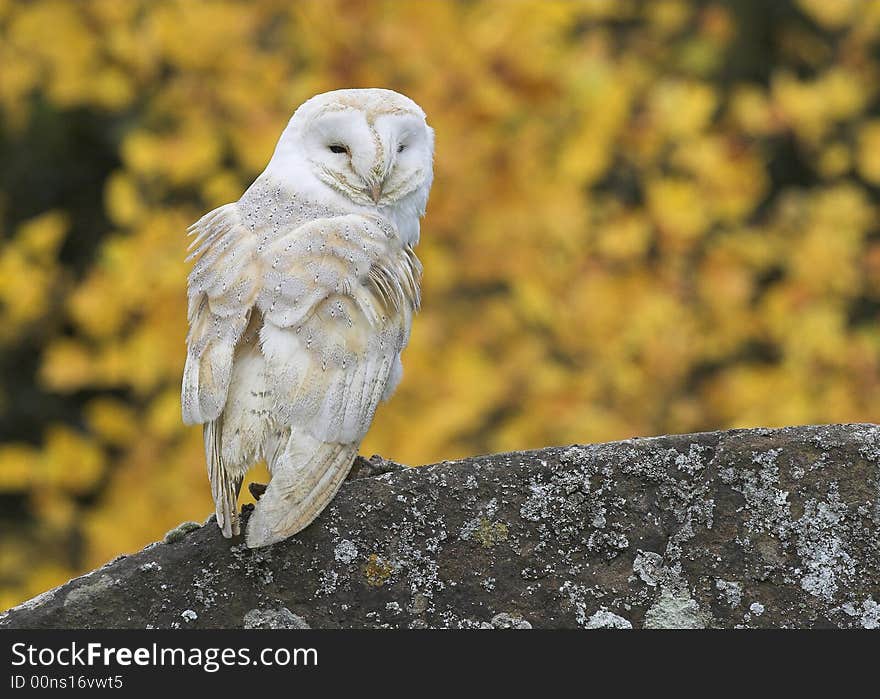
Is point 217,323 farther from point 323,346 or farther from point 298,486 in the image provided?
point 298,486

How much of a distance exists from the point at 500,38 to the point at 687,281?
1.53 metres

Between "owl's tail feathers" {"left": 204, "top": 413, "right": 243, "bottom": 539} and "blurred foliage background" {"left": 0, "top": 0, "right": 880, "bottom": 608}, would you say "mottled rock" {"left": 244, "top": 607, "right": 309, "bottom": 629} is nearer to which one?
"owl's tail feathers" {"left": 204, "top": 413, "right": 243, "bottom": 539}

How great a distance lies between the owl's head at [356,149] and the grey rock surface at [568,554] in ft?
3.57

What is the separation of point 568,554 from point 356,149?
4.44 ft

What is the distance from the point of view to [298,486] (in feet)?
7.35

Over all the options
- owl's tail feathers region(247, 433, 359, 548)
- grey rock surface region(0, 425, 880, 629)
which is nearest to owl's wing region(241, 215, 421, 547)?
owl's tail feathers region(247, 433, 359, 548)

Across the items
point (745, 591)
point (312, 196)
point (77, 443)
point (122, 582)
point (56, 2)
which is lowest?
point (745, 591)

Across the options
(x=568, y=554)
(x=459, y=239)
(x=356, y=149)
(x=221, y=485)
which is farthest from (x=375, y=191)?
(x=459, y=239)

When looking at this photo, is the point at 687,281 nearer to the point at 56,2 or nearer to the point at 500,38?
the point at 500,38

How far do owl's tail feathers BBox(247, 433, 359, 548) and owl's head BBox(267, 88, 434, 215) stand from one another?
86 cm

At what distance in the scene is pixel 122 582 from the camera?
Result: 2.16 metres

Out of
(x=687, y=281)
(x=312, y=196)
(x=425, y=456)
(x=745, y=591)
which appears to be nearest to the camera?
(x=745, y=591)

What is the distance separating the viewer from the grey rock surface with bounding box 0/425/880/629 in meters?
2.13

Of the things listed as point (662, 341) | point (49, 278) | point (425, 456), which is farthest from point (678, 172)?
point (49, 278)
